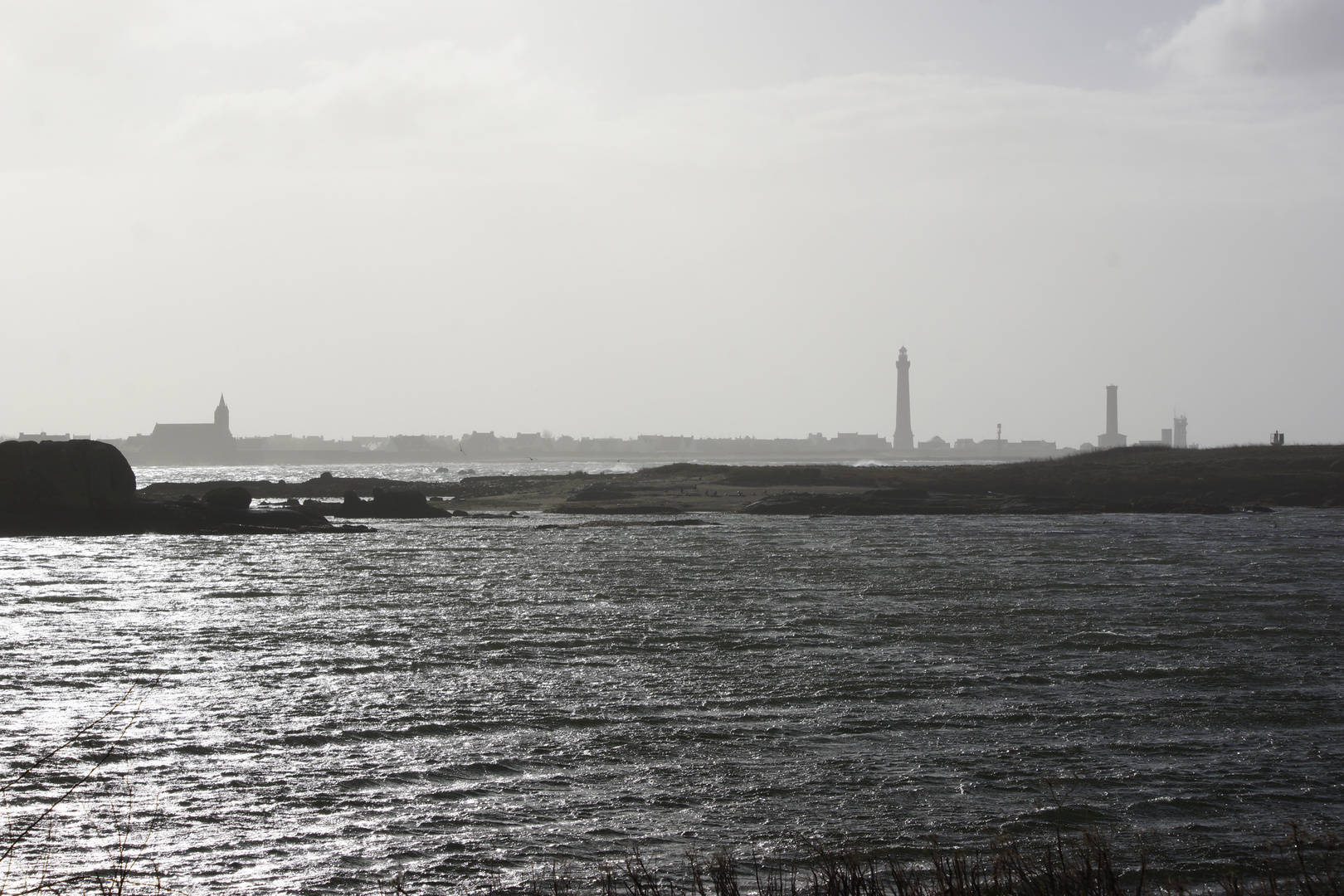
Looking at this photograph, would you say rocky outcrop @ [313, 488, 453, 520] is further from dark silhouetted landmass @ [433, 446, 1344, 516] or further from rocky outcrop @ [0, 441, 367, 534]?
rocky outcrop @ [0, 441, 367, 534]

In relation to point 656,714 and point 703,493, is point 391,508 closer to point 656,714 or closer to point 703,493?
point 703,493

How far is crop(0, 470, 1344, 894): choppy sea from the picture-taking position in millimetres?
10797

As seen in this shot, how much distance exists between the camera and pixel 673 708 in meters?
16.0

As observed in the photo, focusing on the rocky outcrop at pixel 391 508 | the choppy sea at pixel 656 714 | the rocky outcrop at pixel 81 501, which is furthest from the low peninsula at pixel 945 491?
the choppy sea at pixel 656 714

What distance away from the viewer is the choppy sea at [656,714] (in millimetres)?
10797

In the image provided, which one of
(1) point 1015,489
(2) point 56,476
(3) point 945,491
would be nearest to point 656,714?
(2) point 56,476

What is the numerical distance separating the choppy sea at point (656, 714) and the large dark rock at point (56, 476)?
71.9 ft

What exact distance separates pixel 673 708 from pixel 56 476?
156 feet

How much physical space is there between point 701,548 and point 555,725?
97.8 ft

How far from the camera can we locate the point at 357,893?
362 inches

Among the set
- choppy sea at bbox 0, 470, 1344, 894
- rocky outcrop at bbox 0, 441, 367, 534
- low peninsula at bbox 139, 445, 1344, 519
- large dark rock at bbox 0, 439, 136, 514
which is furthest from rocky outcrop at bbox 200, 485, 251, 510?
choppy sea at bbox 0, 470, 1344, 894

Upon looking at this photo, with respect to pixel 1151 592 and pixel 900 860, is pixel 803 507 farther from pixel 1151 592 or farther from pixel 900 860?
pixel 900 860

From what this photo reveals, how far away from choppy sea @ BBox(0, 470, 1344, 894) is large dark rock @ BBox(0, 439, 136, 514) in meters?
21.9

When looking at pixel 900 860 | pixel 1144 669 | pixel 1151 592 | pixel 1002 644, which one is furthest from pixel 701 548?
pixel 900 860
